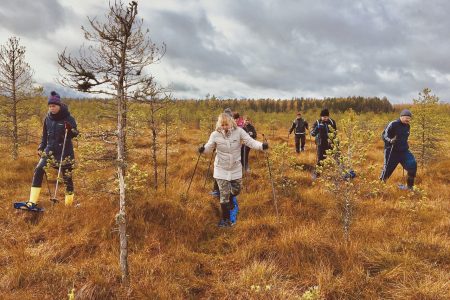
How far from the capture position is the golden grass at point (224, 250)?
12.3 feet

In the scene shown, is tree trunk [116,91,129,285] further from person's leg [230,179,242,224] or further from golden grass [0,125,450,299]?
person's leg [230,179,242,224]

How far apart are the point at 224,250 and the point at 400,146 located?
221 inches

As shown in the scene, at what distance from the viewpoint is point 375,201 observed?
23.2 feet

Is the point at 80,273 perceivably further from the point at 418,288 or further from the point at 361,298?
the point at 418,288

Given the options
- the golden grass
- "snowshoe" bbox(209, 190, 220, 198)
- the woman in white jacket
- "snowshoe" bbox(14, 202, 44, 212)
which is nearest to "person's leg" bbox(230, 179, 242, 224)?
the woman in white jacket

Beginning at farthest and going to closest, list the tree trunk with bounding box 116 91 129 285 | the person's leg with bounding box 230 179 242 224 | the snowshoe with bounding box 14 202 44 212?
1. the person's leg with bounding box 230 179 242 224
2. the snowshoe with bounding box 14 202 44 212
3. the tree trunk with bounding box 116 91 129 285

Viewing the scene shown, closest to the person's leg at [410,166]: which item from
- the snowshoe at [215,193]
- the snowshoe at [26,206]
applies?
the snowshoe at [215,193]

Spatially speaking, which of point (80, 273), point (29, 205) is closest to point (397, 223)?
point (80, 273)

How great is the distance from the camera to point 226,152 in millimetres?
5836

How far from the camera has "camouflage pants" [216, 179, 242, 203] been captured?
5.88 metres

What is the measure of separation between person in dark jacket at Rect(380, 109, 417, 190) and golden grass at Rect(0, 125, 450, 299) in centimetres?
114

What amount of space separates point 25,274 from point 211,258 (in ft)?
8.15

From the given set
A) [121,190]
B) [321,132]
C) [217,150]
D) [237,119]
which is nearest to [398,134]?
[321,132]

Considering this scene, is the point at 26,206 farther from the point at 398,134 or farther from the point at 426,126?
the point at 426,126
